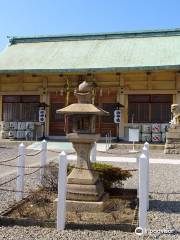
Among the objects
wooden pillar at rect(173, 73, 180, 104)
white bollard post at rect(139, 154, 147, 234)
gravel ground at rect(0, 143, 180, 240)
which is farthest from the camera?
wooden pillar at rect(173, 73, 180, 104)

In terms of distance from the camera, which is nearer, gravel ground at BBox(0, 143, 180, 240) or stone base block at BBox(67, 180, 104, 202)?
gravel ground at BBox(0, 143, 180, 240)

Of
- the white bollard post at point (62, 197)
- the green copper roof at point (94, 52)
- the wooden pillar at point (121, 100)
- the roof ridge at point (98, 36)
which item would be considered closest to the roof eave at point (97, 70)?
the green copper roof at point (94, 52)

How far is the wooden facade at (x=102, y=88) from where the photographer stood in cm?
2102


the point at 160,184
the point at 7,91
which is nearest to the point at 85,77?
the point at 7,91

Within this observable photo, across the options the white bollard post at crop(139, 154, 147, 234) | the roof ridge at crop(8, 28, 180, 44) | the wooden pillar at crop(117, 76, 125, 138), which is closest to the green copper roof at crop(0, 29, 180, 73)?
the roof ridge at crop(8, 28, 180, 44)

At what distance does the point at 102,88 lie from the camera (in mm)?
21672

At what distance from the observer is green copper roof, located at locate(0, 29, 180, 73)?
20.5 m

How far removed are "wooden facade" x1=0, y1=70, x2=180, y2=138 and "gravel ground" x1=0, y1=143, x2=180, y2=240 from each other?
10.8m

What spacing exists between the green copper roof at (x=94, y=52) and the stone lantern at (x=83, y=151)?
43.3ft

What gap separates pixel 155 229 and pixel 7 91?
737 inches

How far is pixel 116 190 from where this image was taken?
8125 mm

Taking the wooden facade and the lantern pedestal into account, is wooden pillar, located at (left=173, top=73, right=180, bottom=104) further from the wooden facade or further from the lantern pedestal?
the lantern pedestal

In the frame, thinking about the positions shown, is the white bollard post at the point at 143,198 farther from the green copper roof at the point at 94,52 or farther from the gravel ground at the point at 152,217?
the green copper roof at the point at 94,52

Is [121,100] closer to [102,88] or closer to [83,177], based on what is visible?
[102,88]
